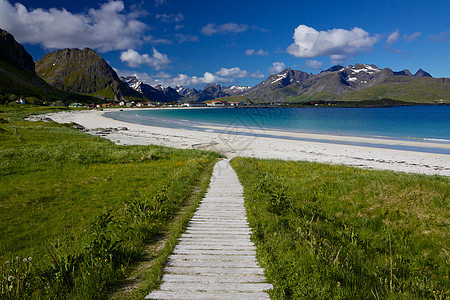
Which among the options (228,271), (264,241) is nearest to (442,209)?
(264,241)

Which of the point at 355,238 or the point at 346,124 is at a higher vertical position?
the point at 346,124

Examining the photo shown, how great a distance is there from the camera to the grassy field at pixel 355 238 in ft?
18.0

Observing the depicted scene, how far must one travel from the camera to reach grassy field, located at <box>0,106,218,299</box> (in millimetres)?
5500

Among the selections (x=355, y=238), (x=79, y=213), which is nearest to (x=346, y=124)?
(x=355, y=238)

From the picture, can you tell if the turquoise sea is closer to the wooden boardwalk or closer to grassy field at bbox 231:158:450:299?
grassy field at bbox 231:158:450:299

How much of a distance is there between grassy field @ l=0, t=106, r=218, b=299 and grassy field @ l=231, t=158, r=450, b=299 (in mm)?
4042

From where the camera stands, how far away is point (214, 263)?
6.39m

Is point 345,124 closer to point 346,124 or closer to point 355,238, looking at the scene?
point 346,124

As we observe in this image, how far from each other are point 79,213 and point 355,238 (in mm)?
12955

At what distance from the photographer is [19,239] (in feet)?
30.3

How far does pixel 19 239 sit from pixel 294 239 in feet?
35.9

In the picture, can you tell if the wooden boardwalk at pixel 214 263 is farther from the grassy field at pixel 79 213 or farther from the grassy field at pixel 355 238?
the grassy field at pixel 79 213

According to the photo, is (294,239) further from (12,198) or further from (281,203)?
(12,198)

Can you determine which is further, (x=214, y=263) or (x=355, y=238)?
(x=355, y=238)
